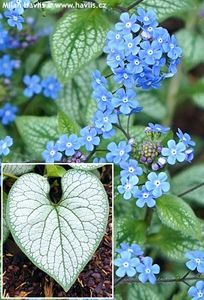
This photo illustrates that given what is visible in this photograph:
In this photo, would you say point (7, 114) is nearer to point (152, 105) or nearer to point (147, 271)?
point (152, 105)

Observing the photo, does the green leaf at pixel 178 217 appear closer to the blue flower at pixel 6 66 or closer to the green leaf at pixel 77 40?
the green leaf at pixel 77 40

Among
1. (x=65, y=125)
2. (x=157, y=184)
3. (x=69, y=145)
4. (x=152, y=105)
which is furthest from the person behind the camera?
(x=152, y=105)

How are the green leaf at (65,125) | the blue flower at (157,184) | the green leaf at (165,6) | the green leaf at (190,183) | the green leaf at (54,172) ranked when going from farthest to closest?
the green leaf at (190,183) → the green leaf at (165,6) → the green leaf at (65,125) → the green leaf at (54,172) → the blue flower at (157,184)

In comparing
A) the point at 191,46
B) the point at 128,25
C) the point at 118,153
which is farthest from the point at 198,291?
the point at 191,46

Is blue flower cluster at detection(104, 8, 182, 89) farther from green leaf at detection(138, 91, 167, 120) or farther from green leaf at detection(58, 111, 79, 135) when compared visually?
green leaf at detection(138, 91, 167, 120)

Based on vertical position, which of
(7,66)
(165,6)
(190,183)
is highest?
(165,6)

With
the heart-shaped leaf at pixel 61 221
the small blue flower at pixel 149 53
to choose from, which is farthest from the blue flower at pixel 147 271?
the small blue flower at pixel 149 53
